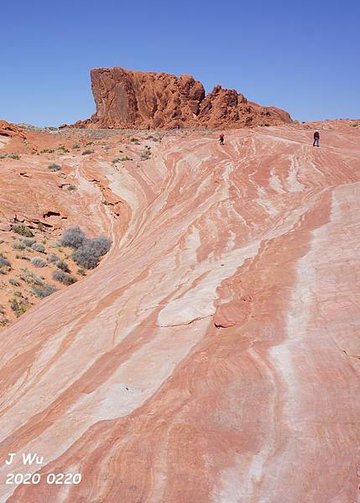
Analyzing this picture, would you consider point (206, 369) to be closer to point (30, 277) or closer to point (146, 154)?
→ point (30, 277)

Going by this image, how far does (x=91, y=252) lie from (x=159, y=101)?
51.5 m

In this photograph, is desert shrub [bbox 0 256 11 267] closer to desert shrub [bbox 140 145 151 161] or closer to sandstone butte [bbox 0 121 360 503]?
sandstone butte [bbox 0 121 360 503]

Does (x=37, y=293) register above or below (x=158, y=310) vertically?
below

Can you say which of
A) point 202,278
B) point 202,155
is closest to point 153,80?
point 202,155

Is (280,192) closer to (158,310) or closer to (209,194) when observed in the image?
(209,194)

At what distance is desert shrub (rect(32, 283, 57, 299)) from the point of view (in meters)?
15.0

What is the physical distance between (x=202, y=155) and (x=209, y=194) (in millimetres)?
8312

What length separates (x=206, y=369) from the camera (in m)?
5.24

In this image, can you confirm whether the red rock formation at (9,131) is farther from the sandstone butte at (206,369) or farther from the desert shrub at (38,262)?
the sandstone butte at (206,369)

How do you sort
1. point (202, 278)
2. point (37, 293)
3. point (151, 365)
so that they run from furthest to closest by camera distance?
point (37, 293) → point (202, 278) → point (151, 365)

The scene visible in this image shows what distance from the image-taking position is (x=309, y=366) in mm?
4977

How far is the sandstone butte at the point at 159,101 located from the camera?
64.6 meters
